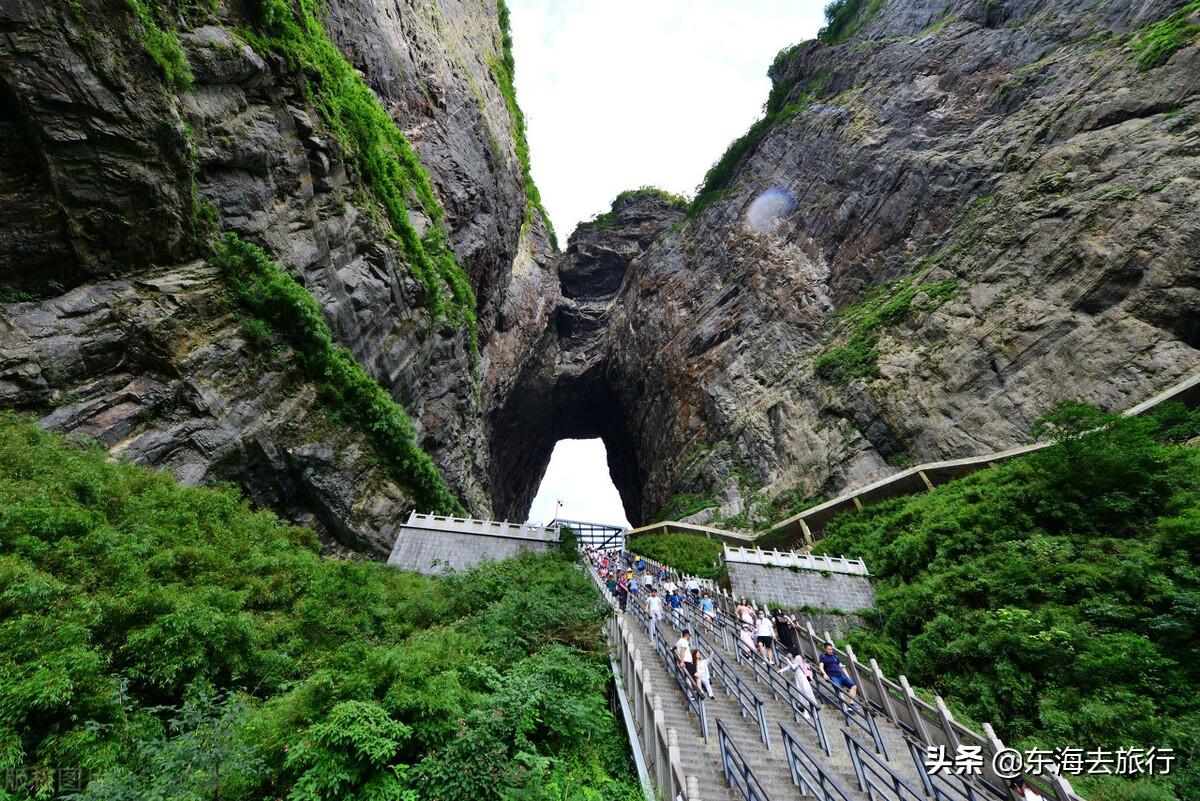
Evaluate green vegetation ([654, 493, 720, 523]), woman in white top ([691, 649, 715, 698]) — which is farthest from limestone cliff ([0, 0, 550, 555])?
green vegetation ([654, 493, 720, 523])

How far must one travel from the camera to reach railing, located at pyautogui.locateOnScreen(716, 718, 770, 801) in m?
4.65

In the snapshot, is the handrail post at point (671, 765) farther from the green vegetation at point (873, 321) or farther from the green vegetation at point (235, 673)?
the green vegetation at point (873, 321)

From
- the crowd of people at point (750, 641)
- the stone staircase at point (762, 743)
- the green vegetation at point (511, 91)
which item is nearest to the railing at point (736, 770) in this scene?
the stone staircase at point (762, 743)

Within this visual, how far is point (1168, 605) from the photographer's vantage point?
8500mm

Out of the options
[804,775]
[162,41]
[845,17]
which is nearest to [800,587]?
[804,775]

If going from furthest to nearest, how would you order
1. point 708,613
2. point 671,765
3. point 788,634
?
point 708,613
point 788,634
point 671,765

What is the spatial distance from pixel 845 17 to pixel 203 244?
5635 cm

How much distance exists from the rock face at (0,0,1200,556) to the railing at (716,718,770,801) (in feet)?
46.1

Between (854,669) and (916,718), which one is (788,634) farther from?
(916,718)

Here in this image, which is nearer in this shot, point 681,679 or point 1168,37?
point 681,679

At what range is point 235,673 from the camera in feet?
20.8

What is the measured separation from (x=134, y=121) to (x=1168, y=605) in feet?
79.4

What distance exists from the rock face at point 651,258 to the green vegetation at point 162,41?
0.15m

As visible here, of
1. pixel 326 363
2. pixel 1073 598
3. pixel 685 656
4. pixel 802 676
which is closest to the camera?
pixel 802 676
